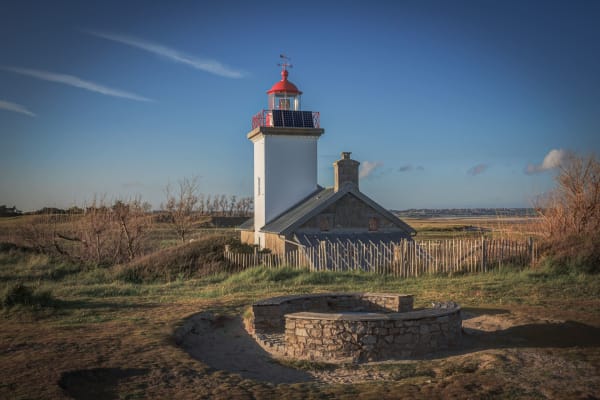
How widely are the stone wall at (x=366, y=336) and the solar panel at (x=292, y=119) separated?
19588 millimetres

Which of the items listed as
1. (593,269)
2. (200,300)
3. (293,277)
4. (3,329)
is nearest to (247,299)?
(200,300)

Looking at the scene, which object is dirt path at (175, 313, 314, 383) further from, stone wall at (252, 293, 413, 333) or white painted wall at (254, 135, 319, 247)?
white painted wall at (254, 135, 319, 247)

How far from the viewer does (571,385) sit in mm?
7730

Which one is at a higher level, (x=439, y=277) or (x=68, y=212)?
(x=68, y=212)

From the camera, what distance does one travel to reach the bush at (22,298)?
1434 centimetres

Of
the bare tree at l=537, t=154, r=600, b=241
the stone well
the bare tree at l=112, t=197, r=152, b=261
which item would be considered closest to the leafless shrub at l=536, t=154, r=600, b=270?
the bare tree at l=537, t=154, r=600, b=241

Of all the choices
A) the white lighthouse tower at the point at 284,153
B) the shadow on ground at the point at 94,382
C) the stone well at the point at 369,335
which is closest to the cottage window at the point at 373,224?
the white lighthouse tower at the point at 284,153

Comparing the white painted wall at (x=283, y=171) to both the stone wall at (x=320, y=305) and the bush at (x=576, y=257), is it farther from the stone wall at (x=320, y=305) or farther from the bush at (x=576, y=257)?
the stone wall at (x=320, y=305)

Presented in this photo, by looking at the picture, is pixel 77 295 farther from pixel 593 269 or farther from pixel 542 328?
pixel 593 269

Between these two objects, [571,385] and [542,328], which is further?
[542,328]

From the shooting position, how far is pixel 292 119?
2925cm

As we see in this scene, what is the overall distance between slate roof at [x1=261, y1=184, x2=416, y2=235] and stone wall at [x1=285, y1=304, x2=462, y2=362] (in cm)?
1448

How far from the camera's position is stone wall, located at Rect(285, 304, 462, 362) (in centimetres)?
996

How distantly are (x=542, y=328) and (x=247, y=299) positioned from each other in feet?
25.8
